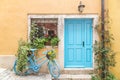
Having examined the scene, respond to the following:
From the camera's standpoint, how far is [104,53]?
10492 millimetres

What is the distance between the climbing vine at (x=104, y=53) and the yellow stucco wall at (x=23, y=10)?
786mm

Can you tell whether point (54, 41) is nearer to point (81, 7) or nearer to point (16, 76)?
point (81, 7)

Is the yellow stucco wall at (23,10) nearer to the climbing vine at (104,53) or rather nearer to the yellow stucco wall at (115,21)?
the yellow stucco wall at (115,21)

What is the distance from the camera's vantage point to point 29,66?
10234 millimetres

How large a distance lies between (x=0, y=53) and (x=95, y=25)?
4.22 m

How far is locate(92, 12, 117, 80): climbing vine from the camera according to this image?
10484 millimetres

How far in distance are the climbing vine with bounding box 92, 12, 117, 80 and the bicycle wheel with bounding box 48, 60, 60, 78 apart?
1569 millimetres

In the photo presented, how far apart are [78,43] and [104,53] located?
1226 mm

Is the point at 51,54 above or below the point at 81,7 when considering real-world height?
below

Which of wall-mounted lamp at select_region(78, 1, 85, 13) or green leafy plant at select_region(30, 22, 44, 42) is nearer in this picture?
wall-mounted lamp at select_region(78, 1, 85, 13)

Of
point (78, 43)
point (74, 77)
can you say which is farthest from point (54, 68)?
point (78, 43)

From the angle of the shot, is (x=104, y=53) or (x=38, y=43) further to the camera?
(x=38, y=43)

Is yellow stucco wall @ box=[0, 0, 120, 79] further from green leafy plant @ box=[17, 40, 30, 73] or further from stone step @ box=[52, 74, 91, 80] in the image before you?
stone step @ box=[52, 74, 91, 80]

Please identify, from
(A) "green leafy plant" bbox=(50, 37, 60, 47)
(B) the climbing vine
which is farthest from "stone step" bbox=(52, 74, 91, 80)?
(A) "green leafy plant" bbox=(50, 37, 60, 47)
